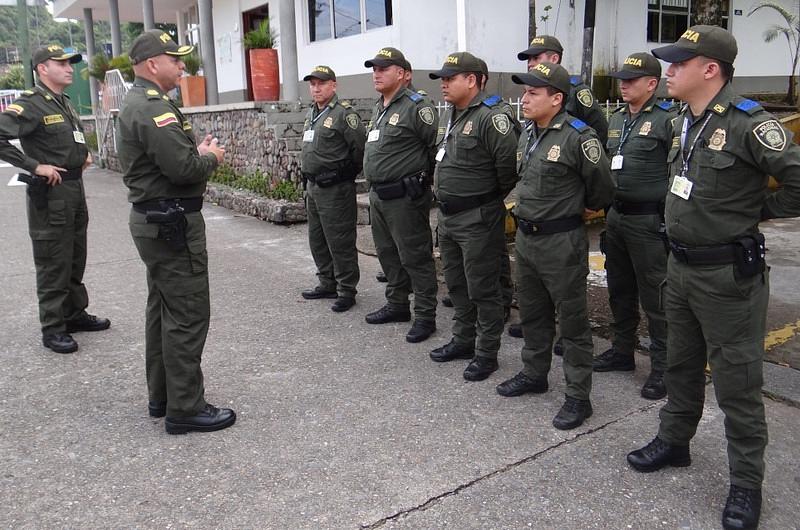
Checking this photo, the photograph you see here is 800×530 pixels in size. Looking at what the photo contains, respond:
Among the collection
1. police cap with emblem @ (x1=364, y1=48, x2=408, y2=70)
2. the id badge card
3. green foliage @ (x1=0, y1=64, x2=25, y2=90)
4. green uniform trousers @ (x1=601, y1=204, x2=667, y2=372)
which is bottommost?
green uniform trousers @ (x1=601, y1=204, x2=667, y2=372)

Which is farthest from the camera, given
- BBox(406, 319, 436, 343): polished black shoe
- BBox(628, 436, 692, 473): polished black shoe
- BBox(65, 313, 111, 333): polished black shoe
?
BBox(65, 313, 111, 333): polished black shoe

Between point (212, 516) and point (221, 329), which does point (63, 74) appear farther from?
point (212, 516)

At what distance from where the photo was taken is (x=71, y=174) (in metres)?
4.82

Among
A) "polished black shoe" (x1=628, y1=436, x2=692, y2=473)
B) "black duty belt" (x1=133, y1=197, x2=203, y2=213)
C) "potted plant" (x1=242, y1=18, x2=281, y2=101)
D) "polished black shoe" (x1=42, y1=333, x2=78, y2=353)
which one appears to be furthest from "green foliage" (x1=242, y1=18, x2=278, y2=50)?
"polished black shoe" (x1=628, y1=436, x2=692, y2=473)

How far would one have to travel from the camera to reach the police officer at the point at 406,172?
15.8 ft

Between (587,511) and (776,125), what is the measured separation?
1.65 meters

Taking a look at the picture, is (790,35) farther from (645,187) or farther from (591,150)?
(591,150)

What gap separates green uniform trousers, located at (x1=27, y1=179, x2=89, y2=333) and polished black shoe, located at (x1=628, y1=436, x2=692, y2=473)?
3880mm

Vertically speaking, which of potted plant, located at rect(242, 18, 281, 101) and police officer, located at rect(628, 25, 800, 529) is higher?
potted plant, located at rect(242, 18, 281, 101)

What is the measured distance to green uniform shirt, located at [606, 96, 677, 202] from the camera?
12.5ft

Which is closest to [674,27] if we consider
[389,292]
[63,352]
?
[389,292]

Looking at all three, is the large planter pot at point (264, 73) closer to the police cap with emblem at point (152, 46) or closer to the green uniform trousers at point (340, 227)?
the green uniform trousers at point (340, 227)

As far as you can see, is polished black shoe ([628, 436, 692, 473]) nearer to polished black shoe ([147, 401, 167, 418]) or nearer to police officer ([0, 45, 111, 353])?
polished black shoe ([147, 401, 167, 418])

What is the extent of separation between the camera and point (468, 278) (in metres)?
4.18
